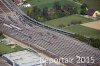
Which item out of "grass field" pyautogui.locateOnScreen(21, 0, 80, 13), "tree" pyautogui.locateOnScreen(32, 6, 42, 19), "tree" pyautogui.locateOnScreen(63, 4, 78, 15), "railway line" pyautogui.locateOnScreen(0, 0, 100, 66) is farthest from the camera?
"grass field" pyautogui.locateOnScreen(21, 0, 80, 13)

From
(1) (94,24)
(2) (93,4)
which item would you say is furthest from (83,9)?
(1) (94,24)

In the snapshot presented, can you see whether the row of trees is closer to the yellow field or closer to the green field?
the green field

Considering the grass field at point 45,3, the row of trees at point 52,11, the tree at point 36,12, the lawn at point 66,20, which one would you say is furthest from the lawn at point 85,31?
the grass field at point 45,3

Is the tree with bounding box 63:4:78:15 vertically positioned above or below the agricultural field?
below

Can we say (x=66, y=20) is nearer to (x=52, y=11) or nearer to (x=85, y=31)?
(x=52, y=11)

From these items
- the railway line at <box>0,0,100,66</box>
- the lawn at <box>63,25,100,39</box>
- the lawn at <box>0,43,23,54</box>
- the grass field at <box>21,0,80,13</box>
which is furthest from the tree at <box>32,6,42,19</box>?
the lawn at <box>0,43,23,54</box>

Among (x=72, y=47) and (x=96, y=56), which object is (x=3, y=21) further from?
(x=96, y=56)

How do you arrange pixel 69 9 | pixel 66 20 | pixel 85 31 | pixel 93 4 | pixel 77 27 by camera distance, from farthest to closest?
pixel 69 9 → pixel 93 4 → pixel 66 20 → pixel 77 27 → pixel 85 31
